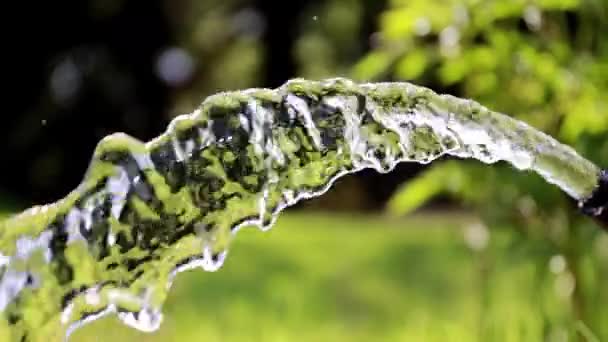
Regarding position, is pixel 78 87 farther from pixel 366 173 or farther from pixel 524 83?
pixel 524 83

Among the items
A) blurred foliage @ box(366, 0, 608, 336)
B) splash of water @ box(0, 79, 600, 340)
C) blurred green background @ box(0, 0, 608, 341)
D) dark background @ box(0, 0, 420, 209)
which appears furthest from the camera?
dark background @ box(0, 0, 420, 209)

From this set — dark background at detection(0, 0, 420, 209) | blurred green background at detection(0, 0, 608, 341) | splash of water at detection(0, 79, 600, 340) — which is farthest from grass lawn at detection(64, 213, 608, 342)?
dark background at detection(0, 0, 420, 209)

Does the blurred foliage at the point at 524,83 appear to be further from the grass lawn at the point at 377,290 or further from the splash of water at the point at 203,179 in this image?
the splash of water at the point at 203,179

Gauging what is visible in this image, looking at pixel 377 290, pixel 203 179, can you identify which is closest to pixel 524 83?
pixel 203 179

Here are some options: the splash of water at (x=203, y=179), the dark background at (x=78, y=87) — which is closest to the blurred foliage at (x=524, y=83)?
the splash of water at (x=203, y=179)

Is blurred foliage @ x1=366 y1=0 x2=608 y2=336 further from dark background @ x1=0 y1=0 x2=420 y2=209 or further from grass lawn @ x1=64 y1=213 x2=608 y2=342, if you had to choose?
dark background @ x1=0 y1=0 x2=420 y2=209

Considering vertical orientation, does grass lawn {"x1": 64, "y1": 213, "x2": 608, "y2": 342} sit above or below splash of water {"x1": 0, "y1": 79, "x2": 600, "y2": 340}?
above

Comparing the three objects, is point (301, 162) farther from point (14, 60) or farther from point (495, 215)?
point (14, 60)
